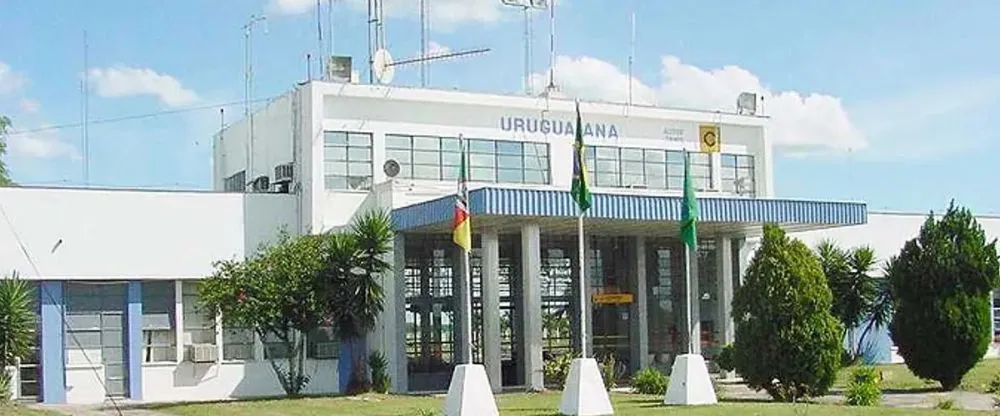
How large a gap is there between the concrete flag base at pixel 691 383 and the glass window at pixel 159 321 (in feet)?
47.2

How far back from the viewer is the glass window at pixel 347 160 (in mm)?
36094

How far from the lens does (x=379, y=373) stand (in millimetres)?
34438

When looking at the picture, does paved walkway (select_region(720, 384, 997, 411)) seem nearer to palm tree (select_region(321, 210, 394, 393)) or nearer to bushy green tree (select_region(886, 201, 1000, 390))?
bushy green tree (select_region(886, 201, 1000, 390))

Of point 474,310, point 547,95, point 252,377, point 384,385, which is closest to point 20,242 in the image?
point 252,377

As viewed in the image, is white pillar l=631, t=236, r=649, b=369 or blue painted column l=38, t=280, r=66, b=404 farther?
white pillar l=631, t=236, r=649, b=369

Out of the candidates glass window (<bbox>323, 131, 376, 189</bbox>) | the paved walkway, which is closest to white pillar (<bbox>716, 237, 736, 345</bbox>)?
the paved walkway

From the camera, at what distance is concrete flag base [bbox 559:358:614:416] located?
76.2 ft

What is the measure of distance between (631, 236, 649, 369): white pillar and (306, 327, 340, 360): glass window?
27.1 ft

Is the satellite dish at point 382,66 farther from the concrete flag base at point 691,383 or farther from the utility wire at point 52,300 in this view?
the concrete flag base at point 691,383

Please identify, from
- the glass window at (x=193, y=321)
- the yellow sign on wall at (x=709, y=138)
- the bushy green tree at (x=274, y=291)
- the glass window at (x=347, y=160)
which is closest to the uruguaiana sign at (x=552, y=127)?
the yellow sign on wall at (x=709, y=138)

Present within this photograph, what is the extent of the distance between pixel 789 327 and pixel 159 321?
15711mm

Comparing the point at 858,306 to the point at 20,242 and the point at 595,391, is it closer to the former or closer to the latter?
the point at 595,391

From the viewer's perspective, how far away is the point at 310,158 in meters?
35.7

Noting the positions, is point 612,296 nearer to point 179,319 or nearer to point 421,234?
point 421,234
